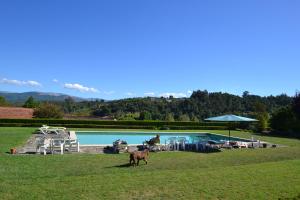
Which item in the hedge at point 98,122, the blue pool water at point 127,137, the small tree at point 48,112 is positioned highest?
the small tree at point 48,112

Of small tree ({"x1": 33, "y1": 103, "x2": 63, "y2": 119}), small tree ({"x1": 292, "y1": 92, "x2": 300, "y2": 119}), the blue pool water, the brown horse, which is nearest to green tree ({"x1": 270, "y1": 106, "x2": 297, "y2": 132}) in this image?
small tree ({"x1": 292, "y1": 92, "x2": 300, "y2": 119})

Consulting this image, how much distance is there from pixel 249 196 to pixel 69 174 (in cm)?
478

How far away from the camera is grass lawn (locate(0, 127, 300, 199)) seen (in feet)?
25.0

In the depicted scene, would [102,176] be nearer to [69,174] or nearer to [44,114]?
[69,174]

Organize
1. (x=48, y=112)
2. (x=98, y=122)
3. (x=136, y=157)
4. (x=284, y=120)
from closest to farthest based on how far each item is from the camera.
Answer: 1. (x=136, y=157)
2. (x=284, y=120)
3. (x=98, y=122)
4. (x=48, y=112)

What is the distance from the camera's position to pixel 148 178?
360 inches

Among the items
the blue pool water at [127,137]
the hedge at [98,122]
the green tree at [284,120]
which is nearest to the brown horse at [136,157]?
the blue pool water at [127,137]

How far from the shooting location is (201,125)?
34.4 m

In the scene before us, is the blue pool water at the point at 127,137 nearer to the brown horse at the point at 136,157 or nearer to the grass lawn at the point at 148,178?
the grass lawn at the point at 148,178

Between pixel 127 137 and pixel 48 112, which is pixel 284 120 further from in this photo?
pixel 48 112

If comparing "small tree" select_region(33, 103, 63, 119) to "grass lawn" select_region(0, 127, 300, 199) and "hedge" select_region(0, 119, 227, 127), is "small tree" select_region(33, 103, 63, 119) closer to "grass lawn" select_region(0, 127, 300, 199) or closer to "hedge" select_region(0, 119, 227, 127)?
"hedge" select_region(0, 119, 227, 127)

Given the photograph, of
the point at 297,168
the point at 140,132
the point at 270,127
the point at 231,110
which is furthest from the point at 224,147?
the point at 231,110

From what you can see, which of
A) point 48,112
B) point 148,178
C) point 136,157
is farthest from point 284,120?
point 148,178

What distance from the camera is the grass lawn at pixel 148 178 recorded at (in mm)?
7613
